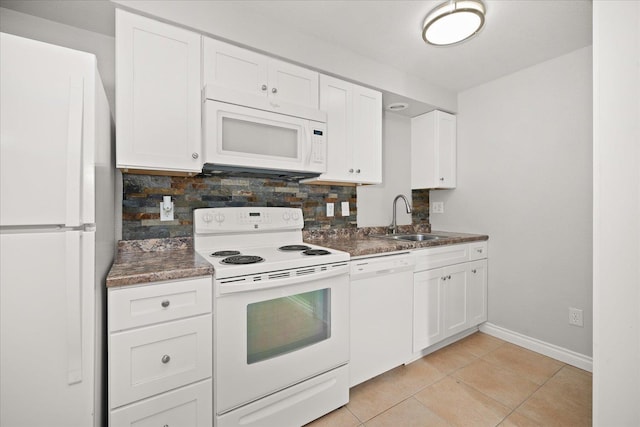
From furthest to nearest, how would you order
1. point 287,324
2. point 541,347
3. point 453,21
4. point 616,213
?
point 541,347 < point 453,21 < point 287,324 < point 616,213

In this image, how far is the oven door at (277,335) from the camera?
1.39 metres

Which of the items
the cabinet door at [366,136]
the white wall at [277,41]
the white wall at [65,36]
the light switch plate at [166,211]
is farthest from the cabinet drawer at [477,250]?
the white wall at [65,36]

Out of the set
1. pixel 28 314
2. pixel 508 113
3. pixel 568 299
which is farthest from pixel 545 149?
pixel 28 314

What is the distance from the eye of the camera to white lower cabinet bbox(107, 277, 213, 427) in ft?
3.89

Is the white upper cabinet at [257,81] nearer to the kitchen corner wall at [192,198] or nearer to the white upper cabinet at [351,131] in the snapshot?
the white upper cabinet at [351,131]

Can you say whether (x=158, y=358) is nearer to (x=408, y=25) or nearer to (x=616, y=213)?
(x=616, y=213)

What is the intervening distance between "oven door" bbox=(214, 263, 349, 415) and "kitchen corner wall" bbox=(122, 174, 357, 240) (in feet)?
2.50

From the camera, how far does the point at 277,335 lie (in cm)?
155

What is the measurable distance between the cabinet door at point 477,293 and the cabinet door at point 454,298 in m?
0.08

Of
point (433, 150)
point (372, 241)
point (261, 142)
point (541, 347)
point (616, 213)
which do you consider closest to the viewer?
point (616, 213)

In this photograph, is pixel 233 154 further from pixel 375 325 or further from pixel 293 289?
pixel 375 325

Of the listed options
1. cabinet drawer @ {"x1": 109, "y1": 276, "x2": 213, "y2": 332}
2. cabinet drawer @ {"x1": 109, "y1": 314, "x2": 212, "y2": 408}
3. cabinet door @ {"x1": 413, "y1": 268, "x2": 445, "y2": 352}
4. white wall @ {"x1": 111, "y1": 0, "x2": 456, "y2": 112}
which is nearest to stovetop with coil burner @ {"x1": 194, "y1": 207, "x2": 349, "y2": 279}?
cabinet drawer @ {"x1": 109, "y1": 276, "x2": 213, "y2": 332}

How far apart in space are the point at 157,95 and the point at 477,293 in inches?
119

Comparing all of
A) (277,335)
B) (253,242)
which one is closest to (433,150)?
(253,242)
